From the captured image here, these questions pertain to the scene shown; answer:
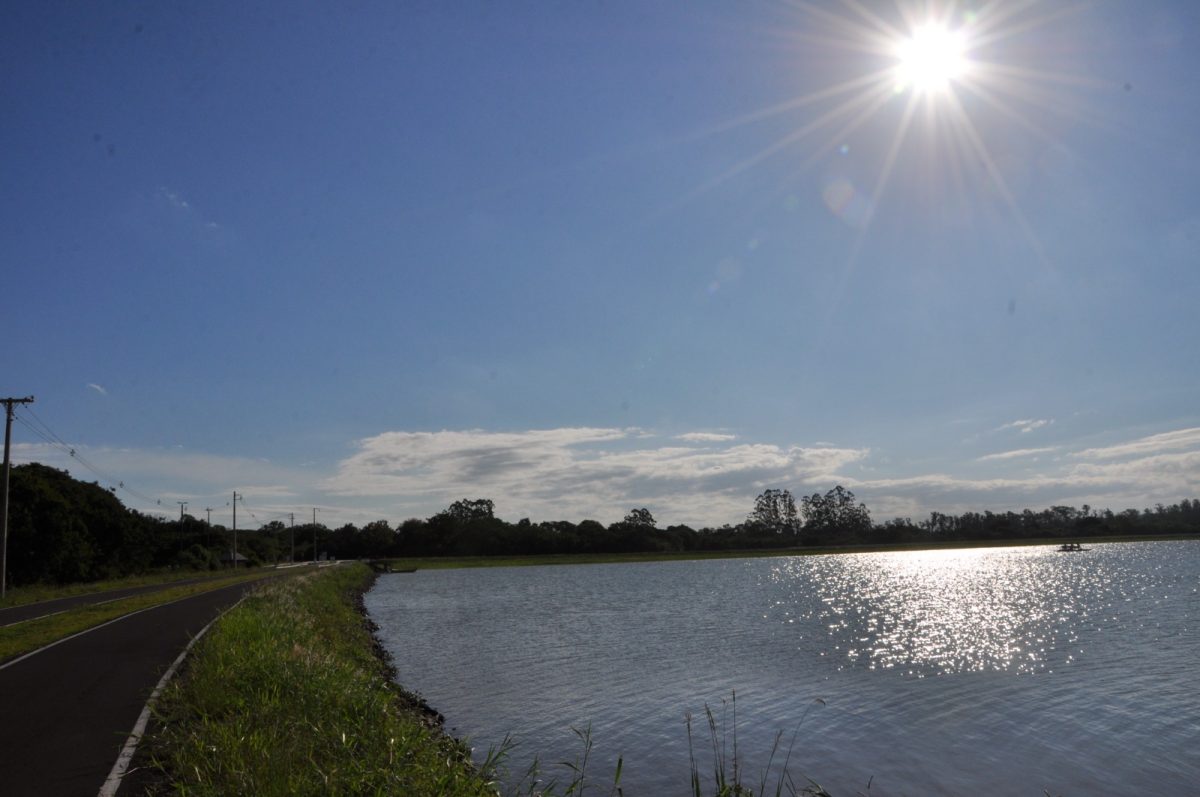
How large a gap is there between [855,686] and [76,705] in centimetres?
1914

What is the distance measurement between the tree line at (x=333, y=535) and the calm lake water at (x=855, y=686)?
98.0ft

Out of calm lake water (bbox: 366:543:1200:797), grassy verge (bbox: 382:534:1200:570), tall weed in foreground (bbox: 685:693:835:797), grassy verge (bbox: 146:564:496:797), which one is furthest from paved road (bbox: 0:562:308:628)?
grassy verge (bbox: 382:534:1200:570)

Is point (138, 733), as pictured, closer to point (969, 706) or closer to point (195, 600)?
point (969, 706)

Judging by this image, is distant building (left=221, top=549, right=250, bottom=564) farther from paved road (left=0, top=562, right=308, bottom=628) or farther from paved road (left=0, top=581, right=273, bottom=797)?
paved road (left=0, top=581, right=273, bottom=797)

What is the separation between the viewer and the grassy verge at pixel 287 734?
8.47 meters

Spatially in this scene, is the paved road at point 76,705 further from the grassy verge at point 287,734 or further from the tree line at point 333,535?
the tree line at point 333,535

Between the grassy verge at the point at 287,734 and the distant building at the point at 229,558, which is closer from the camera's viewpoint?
the grassy verge at the point at 287,734

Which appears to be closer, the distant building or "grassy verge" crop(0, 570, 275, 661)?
"grassy verge" crop(0, 570, 275, 661)

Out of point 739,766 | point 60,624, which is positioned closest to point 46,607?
point 60,624

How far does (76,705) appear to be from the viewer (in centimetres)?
1332

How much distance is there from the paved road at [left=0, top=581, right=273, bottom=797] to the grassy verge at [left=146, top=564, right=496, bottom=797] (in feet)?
2.26

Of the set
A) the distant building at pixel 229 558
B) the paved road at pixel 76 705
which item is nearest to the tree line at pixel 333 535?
the distant building at pixel 229 558

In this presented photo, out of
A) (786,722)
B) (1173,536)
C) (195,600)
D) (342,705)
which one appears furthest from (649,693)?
(1173,536)

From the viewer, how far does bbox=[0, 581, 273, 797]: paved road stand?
30.9ft
